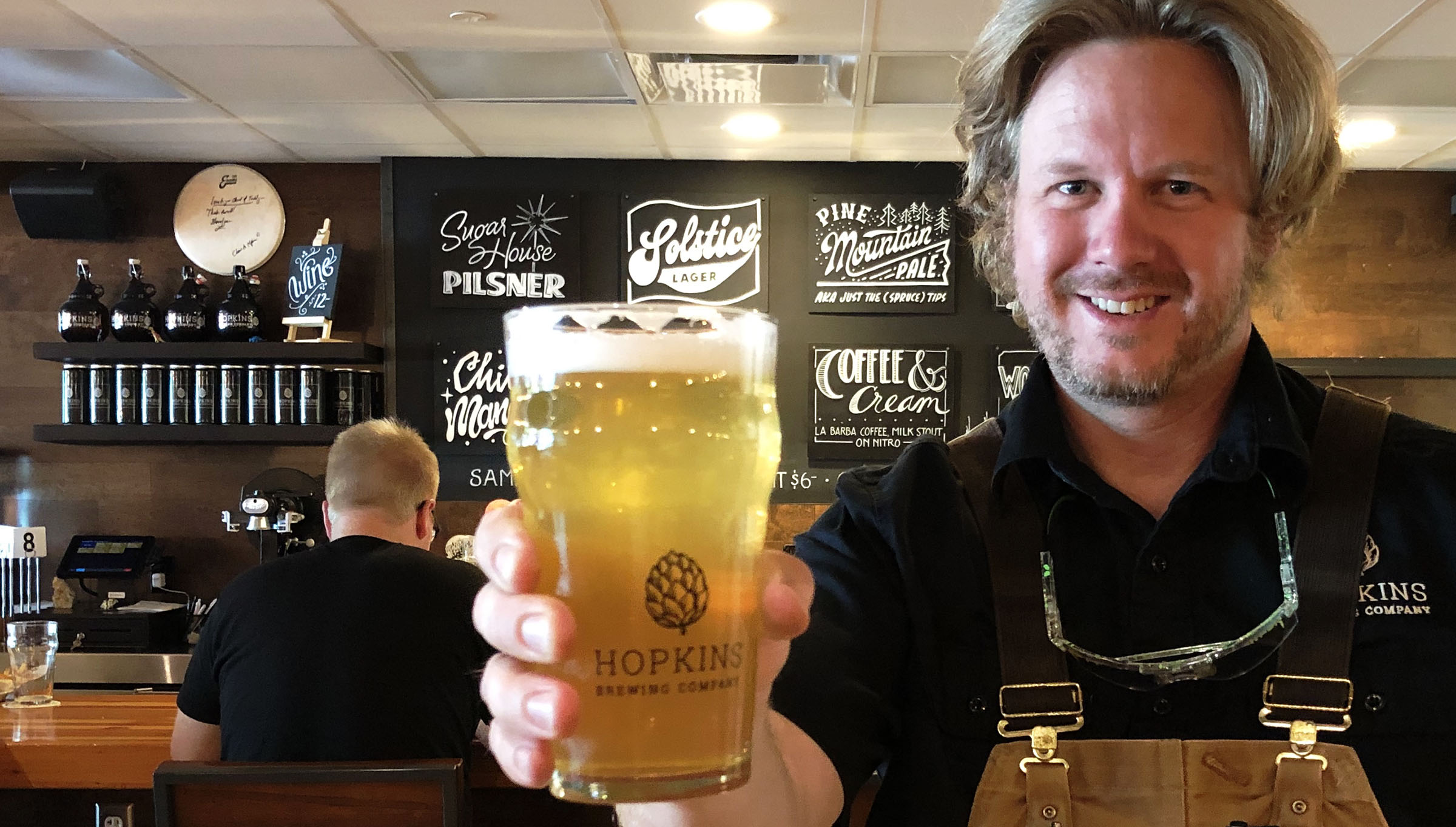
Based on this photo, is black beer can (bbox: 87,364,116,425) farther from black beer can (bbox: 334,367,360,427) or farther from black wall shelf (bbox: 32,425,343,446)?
black beer can (bbox: 334,367,360,427)

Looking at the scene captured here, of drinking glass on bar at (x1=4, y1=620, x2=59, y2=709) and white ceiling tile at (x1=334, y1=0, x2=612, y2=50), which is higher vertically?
white ceiling tile at (x1=334, y1=0, x2=612, y2=50)

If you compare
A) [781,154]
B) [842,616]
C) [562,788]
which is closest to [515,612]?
[562,788]

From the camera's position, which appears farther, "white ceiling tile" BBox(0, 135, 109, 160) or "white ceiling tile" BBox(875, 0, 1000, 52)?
"white ceiling tile" BBox(0, 135, 109, 160)

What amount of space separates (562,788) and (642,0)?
8.87 ft

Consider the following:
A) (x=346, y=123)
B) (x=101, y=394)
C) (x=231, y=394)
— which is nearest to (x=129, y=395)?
(x=101, y=394)

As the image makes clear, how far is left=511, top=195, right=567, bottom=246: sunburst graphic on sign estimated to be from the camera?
192 inches

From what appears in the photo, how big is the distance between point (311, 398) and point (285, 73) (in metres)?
1.48

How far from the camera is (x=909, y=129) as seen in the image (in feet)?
14.3

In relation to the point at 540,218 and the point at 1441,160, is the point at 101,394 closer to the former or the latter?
the point at 540,218

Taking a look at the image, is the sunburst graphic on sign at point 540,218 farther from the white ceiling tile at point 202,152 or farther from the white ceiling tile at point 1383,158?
the white ceiling tile at point 1383,158

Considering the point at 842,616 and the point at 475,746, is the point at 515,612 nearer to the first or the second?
the point at 842,616

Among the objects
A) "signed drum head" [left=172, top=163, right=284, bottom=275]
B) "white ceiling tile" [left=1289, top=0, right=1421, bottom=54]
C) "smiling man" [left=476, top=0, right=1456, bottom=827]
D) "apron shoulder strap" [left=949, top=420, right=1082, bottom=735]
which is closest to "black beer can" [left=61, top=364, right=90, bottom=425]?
"signed drum head" [left=172, top=163, right=284, bottom=275]

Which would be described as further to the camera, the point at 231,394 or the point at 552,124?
the point at 231,394

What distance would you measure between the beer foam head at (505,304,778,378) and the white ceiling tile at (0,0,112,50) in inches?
124
